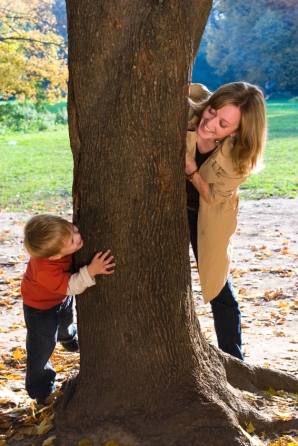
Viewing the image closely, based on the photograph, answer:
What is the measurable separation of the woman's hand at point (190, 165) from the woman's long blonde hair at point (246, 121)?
0.72 feet

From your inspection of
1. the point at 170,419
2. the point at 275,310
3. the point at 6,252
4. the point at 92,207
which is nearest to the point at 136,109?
the point at 92,207

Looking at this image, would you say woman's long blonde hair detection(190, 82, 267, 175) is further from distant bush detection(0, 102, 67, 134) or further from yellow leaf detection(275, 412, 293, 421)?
distant bush detection(0, 102, 67, 134)

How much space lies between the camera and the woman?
351cm

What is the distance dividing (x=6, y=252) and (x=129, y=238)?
5709 mm

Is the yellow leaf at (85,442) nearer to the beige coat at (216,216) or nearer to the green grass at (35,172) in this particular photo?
the beige coat at (216,216)

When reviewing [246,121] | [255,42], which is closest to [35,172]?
[246,121]

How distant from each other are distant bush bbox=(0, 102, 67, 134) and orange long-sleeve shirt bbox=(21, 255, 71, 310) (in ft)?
77.2

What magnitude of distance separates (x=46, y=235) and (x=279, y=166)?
40.7 ft

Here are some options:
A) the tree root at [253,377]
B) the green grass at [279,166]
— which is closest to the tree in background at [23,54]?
the green grass at [279,166]

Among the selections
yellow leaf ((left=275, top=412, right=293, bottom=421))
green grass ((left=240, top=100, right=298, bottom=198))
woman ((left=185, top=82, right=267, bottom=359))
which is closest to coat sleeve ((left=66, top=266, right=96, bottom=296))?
woman ((left=185, top=82, right=267, bottom=359))

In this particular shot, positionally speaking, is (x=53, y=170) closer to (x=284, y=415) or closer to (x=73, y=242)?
(x=73, y=242)

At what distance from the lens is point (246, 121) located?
11.5ft

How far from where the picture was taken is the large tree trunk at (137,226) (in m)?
3.00

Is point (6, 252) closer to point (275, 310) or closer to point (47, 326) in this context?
point (275, 310)
